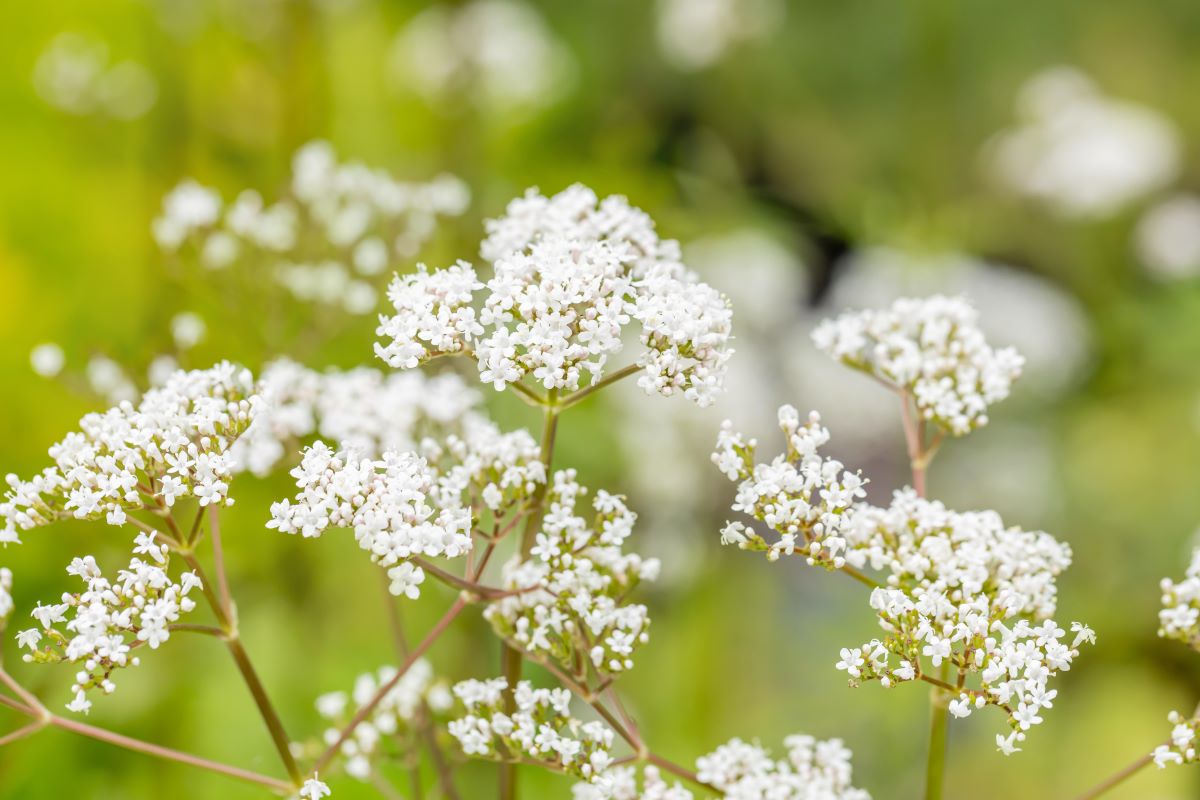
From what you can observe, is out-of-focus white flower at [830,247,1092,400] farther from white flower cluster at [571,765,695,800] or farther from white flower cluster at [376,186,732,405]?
white flower cluster at [571,765,695,800]

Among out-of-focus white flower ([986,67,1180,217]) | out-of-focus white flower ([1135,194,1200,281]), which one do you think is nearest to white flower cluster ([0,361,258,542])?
out-of-focus white flower ([986,67,1180,217])

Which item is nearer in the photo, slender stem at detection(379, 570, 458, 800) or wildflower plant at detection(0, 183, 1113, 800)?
wildflower plant at detection(0, 183, 1113, 800)

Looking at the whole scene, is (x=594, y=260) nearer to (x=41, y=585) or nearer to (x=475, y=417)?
(x=475, y=417)

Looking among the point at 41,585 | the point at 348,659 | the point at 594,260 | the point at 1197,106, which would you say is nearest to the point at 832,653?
the point at 348,659

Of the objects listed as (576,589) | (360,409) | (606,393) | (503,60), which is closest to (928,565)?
(576,589)

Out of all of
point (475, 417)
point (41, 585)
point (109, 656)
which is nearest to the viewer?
point (109, 656)

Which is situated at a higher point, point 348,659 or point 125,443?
point 348,659

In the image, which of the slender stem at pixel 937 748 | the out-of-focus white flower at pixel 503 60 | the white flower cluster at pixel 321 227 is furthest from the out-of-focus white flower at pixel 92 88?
the slender stem at pixel 937 748
